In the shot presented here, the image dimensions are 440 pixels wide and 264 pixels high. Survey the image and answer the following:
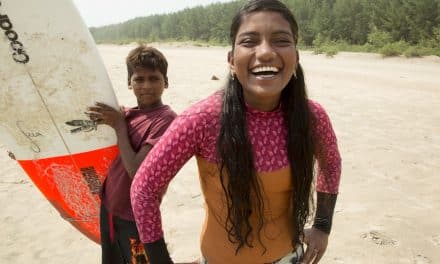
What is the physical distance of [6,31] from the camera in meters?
1.80

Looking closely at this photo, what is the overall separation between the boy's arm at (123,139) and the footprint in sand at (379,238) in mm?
2028

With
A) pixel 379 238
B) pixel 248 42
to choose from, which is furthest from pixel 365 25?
pixel 248 42

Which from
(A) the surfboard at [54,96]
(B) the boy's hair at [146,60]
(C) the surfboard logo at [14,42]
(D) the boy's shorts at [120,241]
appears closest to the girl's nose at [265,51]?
(B) the boy's hair at [146,60]

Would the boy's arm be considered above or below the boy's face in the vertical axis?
below

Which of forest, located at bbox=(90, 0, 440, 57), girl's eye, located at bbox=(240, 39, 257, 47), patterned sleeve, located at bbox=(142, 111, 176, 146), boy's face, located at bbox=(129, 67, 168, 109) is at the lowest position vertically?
forest, located at bbox=(90, 0, 440, 57)

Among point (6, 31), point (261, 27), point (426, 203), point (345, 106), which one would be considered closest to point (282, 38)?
point (261, 27)

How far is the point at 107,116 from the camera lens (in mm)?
1804

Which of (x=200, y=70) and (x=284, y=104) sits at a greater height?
(x=284, y=104)

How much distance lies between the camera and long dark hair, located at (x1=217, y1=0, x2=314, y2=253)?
3.84 ft

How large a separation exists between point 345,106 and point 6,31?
5.86 m

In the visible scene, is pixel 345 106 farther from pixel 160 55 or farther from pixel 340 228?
pixel 160 55

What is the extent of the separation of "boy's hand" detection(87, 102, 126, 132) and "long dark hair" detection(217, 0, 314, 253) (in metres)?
0.67

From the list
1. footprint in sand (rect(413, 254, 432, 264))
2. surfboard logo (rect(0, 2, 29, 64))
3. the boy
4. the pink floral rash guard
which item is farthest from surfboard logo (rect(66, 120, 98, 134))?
footprint in sand (rect(413, 254, 432, 264))

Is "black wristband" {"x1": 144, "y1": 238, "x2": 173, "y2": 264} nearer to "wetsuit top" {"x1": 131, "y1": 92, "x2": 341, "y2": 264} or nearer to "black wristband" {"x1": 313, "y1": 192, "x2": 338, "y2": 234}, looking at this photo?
"wetsuit top" {"x1": 131, "y1": 92, "x2": 341, "y2": 264}
